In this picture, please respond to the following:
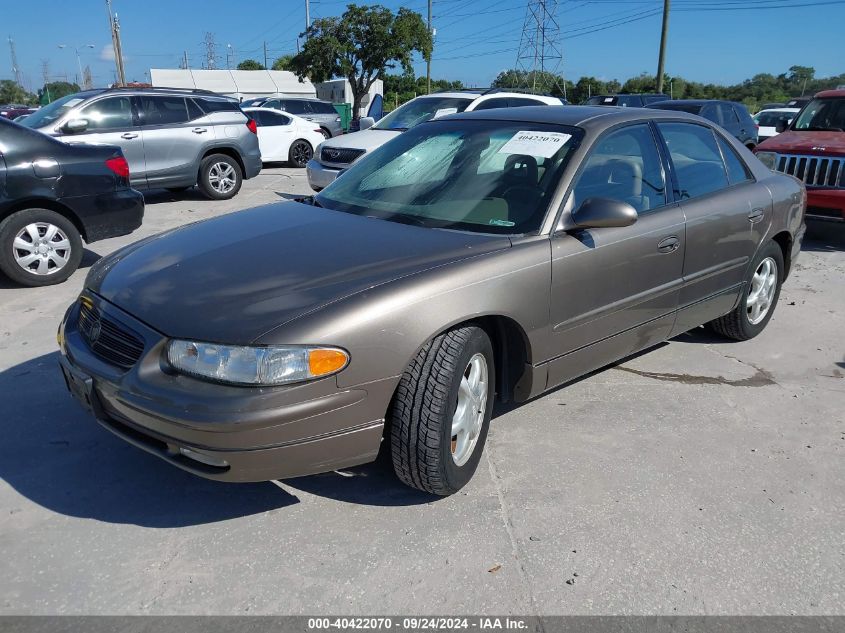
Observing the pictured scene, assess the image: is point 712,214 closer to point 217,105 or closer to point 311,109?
point 217,105

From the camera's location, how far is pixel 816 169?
8.06 meters

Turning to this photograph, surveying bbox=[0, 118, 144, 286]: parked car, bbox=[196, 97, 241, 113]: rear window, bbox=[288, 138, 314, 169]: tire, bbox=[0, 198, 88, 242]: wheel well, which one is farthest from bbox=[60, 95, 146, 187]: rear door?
bbox=[288, 138, 314, 169]: tire

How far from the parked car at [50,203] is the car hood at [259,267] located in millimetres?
3094

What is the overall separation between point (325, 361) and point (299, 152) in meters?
14.0

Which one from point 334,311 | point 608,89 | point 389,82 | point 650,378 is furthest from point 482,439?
point 389,82

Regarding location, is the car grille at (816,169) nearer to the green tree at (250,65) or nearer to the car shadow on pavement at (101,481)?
the car shadow on pavement at (101,481)

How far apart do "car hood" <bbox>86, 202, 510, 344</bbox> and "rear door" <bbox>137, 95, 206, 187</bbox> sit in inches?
269

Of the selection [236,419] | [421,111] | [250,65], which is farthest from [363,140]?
→ [250,65]

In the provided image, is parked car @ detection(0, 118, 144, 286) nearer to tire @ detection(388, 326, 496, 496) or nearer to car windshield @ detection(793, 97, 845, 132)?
tire @ detection(388, 326, 496, 496)

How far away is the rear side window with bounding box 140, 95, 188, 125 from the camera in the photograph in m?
9.74

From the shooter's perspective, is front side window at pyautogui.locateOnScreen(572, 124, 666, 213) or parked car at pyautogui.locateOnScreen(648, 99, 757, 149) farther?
parked car at pyautogui.locateOnScreen(648, 99, 757, 149)

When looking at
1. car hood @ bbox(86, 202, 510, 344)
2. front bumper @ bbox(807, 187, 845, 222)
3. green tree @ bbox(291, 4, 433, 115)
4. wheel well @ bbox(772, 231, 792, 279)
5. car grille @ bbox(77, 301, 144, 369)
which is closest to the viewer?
car hood @ bbox(86, 202, 510, 344)

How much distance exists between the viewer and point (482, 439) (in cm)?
314

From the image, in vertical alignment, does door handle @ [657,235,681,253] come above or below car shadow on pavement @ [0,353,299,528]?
above
